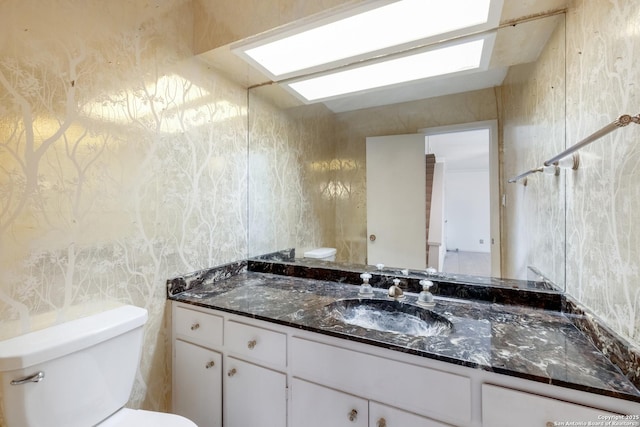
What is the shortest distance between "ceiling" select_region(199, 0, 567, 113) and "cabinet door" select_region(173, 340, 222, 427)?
1.54 metres

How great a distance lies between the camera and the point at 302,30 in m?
1.22

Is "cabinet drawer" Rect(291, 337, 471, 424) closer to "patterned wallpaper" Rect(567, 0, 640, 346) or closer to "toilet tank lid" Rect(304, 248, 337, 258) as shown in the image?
"patterned wallpaper" Rect(567, 0, 640, 346)

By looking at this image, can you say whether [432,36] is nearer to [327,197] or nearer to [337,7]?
[337,7]

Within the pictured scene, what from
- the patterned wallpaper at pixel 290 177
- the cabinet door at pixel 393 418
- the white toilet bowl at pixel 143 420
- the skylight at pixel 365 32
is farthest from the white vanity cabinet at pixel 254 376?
the skylight at pixel 365 32

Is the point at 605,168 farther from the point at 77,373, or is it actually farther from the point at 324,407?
the point at 77,373

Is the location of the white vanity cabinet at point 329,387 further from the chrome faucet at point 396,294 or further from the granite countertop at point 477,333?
the chrome faucet at point 396,294

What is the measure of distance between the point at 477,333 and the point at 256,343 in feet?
2.77

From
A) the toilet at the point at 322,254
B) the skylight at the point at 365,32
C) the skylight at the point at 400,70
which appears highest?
the skylight at the point at 365,32

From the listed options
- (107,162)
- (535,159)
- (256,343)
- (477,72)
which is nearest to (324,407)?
(256,343)

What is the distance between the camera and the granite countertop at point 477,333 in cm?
70

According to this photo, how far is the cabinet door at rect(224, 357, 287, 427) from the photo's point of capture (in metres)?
1.05

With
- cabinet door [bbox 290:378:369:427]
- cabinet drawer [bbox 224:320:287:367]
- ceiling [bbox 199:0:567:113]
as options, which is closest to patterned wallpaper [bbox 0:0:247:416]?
ceiling [bbox 199:0:567:113]

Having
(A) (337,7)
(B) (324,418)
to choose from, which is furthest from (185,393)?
(A) (337,7)

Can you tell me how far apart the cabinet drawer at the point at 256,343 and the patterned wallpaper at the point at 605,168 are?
105cm
